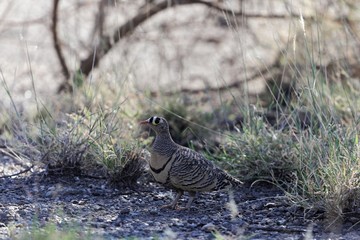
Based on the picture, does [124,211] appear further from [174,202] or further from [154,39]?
[154,39]

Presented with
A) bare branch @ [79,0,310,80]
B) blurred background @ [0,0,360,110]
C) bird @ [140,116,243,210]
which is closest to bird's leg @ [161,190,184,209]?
bird @ [140,116,243,210]

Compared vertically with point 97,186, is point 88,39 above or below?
above

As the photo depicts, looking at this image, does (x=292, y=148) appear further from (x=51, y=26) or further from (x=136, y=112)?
(x=51, y=26)

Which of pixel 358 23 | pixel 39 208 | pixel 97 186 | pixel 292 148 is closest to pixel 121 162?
pixel 97 186

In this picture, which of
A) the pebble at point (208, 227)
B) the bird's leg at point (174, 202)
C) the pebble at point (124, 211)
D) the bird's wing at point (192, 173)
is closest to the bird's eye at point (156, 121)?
the bird's wing at point (192, 173)

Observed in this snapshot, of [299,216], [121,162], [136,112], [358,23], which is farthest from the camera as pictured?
[358,23]

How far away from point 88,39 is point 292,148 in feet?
14.6

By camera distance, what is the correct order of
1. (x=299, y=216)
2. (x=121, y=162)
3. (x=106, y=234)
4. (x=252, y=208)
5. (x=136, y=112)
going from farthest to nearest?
(x=136, y=112) < (x=121, y=162) < (x=252, y=208) < (x=299, y=216) < (x=106, y=234)

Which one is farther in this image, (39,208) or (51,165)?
(51,165)

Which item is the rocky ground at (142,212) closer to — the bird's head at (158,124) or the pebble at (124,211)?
the pebble at (124,211)

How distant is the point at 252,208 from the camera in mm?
5930

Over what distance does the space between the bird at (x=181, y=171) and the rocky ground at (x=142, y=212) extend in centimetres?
20

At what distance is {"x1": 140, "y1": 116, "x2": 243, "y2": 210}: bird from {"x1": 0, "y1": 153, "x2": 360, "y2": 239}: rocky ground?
0.20m

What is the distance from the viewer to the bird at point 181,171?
5.64 metres
